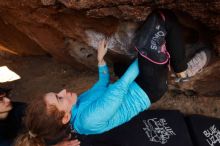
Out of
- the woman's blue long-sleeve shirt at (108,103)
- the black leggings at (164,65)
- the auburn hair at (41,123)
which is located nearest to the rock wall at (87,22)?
the black leggings at (164,65)

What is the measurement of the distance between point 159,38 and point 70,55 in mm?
1453

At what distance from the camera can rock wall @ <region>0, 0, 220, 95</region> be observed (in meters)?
2.54

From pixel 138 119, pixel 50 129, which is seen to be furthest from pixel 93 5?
pixel 138 119

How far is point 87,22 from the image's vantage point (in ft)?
10.2

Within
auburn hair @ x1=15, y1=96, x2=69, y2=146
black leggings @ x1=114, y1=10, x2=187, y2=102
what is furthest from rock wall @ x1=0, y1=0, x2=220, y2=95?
auburn hair @ x1=15, y1=96, x2=69, y2=146

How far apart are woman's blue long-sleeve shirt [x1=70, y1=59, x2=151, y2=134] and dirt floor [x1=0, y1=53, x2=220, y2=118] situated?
1048mm

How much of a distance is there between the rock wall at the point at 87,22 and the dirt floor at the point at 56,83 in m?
0.17

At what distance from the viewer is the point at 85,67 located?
3.98 m

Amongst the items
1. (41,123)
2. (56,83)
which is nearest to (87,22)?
(41,123)

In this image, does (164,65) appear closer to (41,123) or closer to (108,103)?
(108,103)

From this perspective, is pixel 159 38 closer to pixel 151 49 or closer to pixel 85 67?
pixel 151 49

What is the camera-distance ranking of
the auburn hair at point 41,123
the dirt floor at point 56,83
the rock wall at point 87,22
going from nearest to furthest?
the auburn hair at point 41,123, the rock wall at point 87,22, the dirt floor at point 56,83

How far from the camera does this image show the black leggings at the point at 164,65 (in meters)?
2.53

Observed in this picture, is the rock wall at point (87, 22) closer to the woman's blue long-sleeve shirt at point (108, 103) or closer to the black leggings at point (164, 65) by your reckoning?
the black leggings at point (164, 65)
